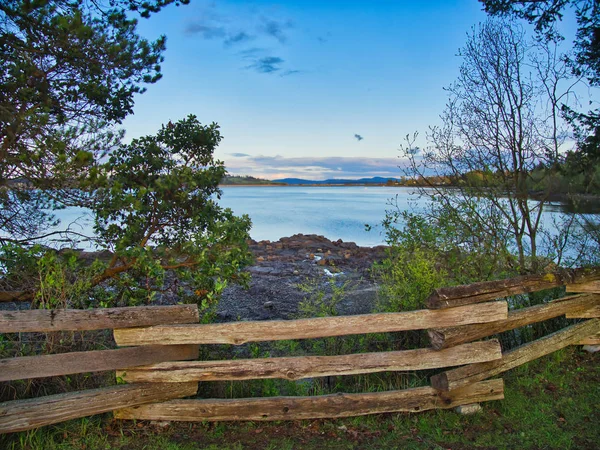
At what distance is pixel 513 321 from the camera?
4691 millimetres

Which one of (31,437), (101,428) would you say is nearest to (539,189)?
(101,428)

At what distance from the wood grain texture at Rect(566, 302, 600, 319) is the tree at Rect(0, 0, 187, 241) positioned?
19.4 feet

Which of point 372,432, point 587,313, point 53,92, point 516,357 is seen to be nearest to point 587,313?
point 587,313

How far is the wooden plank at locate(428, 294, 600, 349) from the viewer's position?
4094 mm

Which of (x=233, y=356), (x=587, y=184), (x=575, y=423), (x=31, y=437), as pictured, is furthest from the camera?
(x=587, y=184)

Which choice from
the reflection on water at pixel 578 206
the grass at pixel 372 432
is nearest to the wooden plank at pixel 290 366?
the grass at pixel 372 432

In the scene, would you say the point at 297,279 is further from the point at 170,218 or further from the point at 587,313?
the point at 587,313

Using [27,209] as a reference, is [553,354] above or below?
below

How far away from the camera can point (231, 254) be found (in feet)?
15.7

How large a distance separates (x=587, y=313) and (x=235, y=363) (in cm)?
457

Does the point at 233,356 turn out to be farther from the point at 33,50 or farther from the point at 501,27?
the point at 501,27

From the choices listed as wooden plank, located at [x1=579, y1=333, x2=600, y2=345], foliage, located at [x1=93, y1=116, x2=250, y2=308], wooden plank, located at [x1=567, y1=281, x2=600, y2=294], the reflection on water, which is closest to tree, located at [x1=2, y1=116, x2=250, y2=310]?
foliage, located at [x1=93, y1=116, x2=250, y2=308]

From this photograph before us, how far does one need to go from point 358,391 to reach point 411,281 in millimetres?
1364

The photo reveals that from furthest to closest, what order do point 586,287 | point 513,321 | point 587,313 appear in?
point 587,313 → point 586,287 → point 513,321
